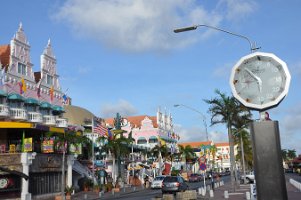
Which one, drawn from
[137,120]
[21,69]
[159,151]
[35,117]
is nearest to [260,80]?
[35,117]

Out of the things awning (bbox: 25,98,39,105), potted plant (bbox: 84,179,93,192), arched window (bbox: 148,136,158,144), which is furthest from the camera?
arched window (bbox: 148,136,158,144)

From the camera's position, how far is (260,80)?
851 centimetres

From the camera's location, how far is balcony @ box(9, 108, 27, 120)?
118 feet

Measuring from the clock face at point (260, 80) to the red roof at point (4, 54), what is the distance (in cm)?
3415

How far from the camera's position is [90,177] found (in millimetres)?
48938

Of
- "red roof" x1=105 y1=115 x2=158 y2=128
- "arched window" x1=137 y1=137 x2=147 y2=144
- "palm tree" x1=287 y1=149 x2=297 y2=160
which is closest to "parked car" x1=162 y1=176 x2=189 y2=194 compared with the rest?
"arched window" x1=137 y1=137 x2=147 y2=144

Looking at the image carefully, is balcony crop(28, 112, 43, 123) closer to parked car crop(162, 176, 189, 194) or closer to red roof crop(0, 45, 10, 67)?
red roof crop(0, 45, 10, 67)

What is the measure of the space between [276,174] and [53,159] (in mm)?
32613

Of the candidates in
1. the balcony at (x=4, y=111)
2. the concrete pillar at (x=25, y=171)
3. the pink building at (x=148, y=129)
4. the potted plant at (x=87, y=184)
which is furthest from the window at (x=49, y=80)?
the pink building at (x=148, y=129)

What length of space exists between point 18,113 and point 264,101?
32309 mm

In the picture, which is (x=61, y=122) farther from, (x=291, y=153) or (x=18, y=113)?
(x=291, y=153)

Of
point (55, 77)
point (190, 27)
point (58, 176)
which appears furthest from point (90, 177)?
point (190, 27)

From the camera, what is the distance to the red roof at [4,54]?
1544 inches

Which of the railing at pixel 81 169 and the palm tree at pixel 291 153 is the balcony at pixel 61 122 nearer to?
the railing at pixel 81 169
